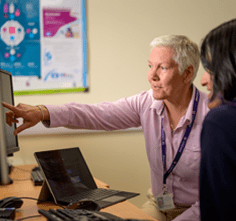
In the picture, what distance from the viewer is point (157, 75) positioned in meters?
1.57

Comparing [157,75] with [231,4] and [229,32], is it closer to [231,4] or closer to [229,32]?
[229,32]

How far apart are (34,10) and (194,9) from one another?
4.28 ft

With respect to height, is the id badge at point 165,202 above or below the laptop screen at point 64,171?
below

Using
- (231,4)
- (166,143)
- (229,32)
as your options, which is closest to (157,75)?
(166,143)

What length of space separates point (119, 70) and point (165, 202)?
1.17m

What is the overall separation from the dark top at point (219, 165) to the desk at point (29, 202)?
379 mm

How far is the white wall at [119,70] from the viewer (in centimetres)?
218

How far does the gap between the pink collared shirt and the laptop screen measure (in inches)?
7.1

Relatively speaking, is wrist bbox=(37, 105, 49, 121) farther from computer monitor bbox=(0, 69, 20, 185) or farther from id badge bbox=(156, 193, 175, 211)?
id badge bbox=(156, 193, 175, 211)

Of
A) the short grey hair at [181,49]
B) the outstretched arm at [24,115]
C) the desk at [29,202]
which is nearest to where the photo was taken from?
the desk at [29,202]

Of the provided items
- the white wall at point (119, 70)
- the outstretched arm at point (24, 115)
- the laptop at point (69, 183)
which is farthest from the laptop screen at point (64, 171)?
the white wall at point (119, 70)

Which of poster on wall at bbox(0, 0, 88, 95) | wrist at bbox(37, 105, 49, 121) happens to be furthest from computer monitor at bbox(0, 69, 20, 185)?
poster on wall at bbox(0, 0, 88, 95)

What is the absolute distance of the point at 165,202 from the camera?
1419 mm

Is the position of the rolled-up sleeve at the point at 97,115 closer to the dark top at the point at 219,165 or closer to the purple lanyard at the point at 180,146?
the purple lanyard at the point at 180,146
